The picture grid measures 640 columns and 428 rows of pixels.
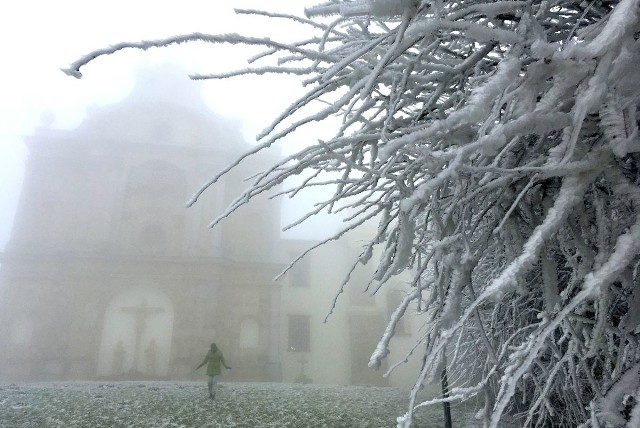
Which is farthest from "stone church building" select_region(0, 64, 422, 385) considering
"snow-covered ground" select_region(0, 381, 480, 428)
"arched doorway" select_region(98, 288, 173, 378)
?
"snow-covered ground" select_region(0, 381, 480, 428)

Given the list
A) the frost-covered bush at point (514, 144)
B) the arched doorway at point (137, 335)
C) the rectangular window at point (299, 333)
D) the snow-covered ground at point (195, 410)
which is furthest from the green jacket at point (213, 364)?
the rectangular window at point (299, 333)

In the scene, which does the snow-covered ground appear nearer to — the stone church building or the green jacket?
the green jacket

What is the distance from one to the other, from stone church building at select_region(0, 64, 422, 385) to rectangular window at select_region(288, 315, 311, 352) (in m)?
0.08

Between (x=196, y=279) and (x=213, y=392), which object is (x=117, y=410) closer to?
(x=213, y=392)

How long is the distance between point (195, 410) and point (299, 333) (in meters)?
15.6

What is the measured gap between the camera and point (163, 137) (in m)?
25.2

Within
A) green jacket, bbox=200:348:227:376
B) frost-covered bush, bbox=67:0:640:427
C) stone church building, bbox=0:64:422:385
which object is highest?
A: stone church building, bbox=0:64:422:385

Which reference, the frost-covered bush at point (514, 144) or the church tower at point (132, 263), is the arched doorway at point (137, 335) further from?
the frost-covered bush at point (514, 144)

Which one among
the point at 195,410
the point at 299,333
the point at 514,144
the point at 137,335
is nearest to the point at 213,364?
the point at 195,410

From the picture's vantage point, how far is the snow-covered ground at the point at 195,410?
684 cm

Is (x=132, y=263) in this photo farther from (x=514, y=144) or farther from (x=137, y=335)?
(x=514, y=144)

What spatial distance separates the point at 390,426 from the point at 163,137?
2268 centimetres

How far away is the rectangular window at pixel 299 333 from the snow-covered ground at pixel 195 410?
12406 mm

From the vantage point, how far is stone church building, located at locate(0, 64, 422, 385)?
63.0ft
